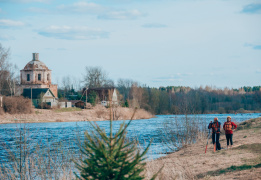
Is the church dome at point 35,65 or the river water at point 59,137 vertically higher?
the church dome at point 35,65

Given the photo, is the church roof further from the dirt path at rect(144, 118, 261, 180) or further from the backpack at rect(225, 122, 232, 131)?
the backpack at rect(225, 122, 232, 131)

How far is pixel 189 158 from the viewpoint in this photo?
16703 millimetres

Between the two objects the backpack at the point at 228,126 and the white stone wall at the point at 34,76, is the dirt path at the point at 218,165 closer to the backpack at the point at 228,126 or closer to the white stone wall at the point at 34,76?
the backpack at the point at 228,126

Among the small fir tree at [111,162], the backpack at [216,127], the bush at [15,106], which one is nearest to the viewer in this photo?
the small fir tree at [111,162]

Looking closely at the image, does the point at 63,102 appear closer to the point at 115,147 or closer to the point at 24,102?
the point at 24,102

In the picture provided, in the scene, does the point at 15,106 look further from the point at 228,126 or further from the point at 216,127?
the point at 228,126

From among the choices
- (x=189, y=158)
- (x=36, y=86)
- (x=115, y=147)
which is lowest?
(x=189, y=158)

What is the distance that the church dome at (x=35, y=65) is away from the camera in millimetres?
80000

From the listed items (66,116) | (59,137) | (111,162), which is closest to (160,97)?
(66,116)

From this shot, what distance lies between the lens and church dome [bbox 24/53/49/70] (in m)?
80.0

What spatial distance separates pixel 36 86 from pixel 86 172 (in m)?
77.1

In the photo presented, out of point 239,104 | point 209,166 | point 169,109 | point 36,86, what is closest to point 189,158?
point 209,166

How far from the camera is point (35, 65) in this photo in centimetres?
8069

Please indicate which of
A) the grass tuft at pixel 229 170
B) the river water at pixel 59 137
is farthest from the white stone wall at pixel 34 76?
the grass tuft at pixel 229 170
